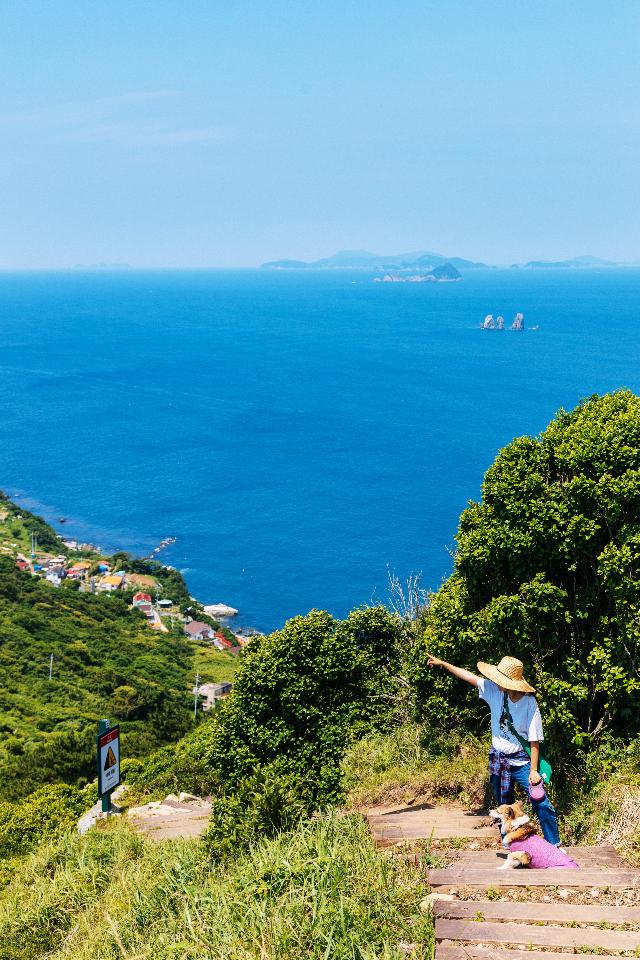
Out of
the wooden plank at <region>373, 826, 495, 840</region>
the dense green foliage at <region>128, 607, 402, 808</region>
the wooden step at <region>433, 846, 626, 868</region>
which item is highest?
the wooden step at <region>433, 846, 626, 868</region>

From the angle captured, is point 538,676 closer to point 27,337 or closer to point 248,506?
point 248,506

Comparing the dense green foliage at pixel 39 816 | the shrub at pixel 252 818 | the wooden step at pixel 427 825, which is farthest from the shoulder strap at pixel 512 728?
the dense green foliage at pixel 39 816

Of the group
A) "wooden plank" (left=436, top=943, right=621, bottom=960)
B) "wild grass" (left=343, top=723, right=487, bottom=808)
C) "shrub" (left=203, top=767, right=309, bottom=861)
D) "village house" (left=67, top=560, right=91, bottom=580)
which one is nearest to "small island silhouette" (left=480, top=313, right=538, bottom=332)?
"village house" (left=67, top=560, right=91, bottom=580)

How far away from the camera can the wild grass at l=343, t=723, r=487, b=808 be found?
8656 millimetres

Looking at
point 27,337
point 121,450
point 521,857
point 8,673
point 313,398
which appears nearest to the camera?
point 521,857

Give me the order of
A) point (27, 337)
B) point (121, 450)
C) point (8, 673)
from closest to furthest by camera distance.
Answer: point (8, 673) < point (121, 450) < point (27, 337)

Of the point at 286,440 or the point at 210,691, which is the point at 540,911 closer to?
the point at 210,691

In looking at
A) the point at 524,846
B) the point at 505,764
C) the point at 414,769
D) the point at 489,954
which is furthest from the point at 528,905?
the point at 414,769

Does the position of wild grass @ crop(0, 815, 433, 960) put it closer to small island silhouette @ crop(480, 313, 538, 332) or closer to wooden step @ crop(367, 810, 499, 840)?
wooden step @ crop(367, 810, 499, 840)

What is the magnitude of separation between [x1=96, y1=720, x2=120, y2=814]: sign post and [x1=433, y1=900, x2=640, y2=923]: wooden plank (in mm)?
8997

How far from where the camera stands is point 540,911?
498cm

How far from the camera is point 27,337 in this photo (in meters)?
174

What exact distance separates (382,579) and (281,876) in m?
52.1

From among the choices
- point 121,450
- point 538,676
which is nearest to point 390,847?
point 538,676
